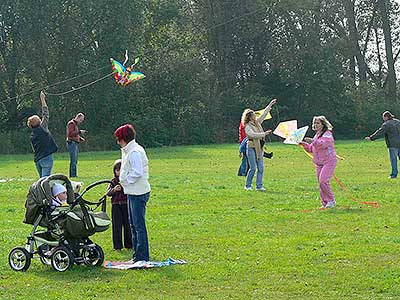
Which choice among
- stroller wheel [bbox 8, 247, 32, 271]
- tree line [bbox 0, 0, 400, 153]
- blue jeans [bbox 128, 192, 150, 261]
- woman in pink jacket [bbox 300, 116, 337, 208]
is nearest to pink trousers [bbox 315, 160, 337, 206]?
woman in pink jacket [bbox 300, 116, 337, 208]

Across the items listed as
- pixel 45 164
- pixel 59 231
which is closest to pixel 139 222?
pixel 59 231

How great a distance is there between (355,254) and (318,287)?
1.96 metres

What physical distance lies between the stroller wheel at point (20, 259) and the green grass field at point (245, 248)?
0.35 ft

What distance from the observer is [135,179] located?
10516 mm

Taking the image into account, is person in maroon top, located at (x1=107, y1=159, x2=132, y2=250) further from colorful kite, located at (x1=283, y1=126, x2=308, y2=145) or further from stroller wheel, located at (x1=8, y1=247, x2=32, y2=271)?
colorful kite, located at (x1=283, y1=126, x2=308, y2=145)

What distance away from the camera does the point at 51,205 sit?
34.9 feet

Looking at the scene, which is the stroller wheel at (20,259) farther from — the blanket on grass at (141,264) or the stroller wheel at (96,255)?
the blanket on grass at (141,264)

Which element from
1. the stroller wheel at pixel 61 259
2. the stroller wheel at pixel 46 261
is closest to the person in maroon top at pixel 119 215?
the stroller wheel at pixel 46 261

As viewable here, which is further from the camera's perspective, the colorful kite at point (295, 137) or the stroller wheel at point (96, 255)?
the colorful kite at point (295, 137)

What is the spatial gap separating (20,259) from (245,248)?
297 centimetres

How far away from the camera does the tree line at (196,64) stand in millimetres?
51000

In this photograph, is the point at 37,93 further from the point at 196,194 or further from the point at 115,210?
the point at 115,210

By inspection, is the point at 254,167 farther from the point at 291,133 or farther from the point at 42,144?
the point at 42,144

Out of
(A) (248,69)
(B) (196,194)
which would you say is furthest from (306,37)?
(B) (196,194)
